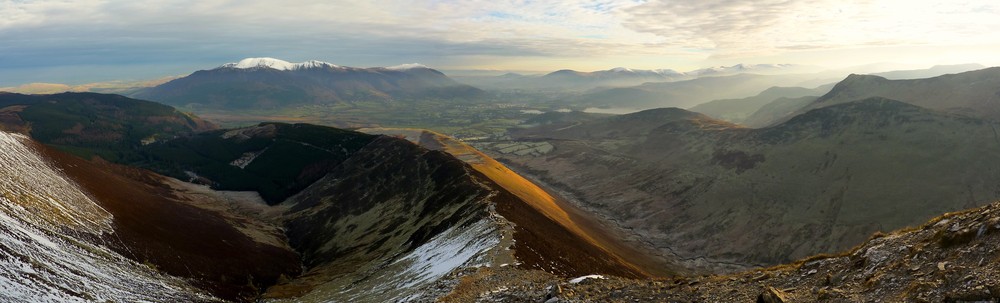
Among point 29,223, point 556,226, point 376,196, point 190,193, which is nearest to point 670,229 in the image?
point 556,226

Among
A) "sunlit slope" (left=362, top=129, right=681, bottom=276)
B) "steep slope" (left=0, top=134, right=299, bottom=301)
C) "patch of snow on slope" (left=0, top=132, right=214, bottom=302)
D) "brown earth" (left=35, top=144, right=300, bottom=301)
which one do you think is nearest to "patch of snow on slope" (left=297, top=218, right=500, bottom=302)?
"sunlit slope" (left=362, top=129, right=681, bottom=276)

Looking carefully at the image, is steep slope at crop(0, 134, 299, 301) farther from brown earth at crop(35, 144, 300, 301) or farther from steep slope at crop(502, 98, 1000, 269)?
steep slope at crop(502, 98, 1000, 269)

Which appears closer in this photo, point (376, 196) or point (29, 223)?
point (29, 223)

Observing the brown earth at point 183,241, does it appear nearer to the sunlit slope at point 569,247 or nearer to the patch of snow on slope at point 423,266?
the patch of snow on slope at point 423,266

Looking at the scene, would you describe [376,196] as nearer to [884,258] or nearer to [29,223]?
[29,223]

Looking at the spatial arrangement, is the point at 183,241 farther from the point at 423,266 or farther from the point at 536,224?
the point at 536,224

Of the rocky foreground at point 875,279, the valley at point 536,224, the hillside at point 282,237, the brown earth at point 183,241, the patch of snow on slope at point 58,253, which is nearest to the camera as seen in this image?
the rocky foreground at point 875,279

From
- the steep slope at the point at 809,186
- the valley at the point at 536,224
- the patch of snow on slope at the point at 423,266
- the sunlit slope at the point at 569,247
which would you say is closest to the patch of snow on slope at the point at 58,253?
the valley at the point at 536,224
